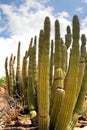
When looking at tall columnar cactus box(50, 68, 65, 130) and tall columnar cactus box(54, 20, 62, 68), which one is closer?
tall columnar cactus box(50, 68, 65, 130)

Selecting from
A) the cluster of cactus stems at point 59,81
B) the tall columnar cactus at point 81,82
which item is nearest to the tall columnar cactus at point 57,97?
the cluster of cactus stems at point 59,81

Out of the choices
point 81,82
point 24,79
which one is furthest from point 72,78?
point 24,79

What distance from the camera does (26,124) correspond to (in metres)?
9.09

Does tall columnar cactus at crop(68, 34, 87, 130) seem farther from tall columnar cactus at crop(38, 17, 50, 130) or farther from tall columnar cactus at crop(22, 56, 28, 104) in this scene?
Result: tall columnar cactus at crop(22, 56, 28, 104)

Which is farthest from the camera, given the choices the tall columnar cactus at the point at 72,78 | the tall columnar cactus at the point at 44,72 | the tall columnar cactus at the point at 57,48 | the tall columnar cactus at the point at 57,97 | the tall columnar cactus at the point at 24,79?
the tall columnar cactus at the point at 24,79

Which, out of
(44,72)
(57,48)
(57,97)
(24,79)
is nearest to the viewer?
(44,72)

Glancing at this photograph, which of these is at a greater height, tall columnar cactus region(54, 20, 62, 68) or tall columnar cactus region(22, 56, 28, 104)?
tall columnar cactus region(54, 20, 62, 68)

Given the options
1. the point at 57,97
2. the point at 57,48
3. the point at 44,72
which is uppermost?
the point at 57,48

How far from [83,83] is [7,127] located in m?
2.22

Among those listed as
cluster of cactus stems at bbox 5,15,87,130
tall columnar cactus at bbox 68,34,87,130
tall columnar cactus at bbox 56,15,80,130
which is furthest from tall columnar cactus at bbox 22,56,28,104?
tall columnar cactus at bbox 56,15,80,130

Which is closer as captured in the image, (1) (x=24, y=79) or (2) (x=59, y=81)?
(2) (x=59, y=81)

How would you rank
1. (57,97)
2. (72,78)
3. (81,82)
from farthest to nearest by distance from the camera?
(81,82)
(57,97)
(72,78)

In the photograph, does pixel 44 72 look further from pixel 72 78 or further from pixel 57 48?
pixel 57 48

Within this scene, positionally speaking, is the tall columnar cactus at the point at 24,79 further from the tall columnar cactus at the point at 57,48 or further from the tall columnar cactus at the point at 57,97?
the tall columnar cactus at the point at 57,48
